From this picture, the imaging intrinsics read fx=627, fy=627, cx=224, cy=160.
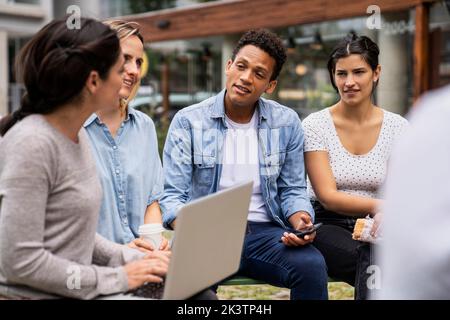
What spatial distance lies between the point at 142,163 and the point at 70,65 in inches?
44.3

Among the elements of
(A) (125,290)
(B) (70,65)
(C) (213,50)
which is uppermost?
(C) (213,50)

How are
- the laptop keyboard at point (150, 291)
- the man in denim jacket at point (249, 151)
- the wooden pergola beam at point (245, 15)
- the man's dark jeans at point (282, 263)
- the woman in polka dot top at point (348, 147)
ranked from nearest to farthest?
1. the laptop keyboard at point (150, 291)
2. the man's dark jeans at point (282, 263)
3. the man in denim jacket at point (249, 151)
4. the woman in polka dot top at point (348, 147)
5. the wooden pergola beam at point (245, 15)

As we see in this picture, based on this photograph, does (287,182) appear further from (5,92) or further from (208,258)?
(5,92)

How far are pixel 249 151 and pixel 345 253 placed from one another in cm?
67

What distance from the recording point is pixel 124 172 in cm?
280

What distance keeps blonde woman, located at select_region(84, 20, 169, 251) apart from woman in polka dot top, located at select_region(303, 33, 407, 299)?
81 cm

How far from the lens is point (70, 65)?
1804 mm

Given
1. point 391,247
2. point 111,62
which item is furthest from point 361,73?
point 391,247

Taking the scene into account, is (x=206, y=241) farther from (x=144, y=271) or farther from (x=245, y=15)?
(x=245, y=15)

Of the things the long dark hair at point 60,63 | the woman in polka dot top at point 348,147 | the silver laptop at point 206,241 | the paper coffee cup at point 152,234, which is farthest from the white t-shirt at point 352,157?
the long dark hair at point 60,63

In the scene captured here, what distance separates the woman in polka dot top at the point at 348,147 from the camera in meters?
3.09

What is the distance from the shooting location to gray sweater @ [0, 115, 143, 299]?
5.48 feet

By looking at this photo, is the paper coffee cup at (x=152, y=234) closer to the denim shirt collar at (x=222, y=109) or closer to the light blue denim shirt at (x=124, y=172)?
the light blue denim shirt at (x=124, y=172)

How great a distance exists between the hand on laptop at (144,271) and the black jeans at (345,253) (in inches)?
44.7
